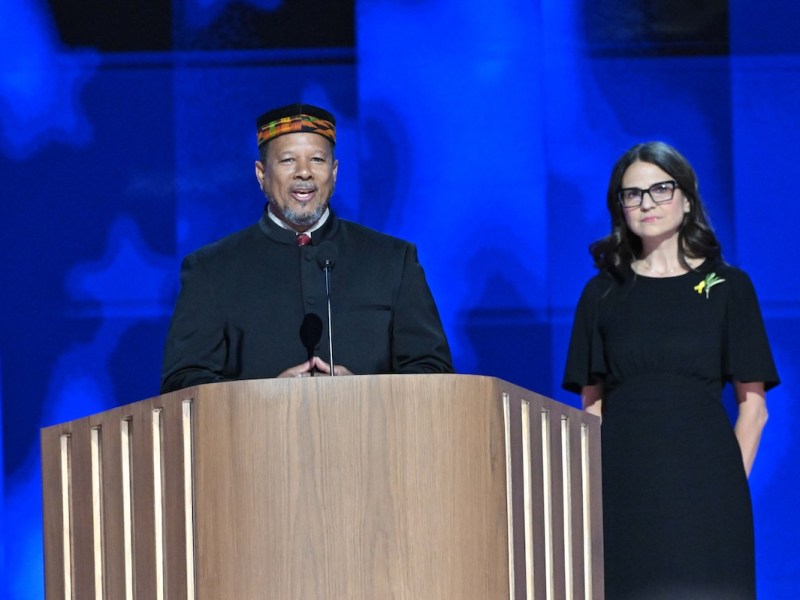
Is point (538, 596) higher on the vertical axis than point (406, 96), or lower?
lower


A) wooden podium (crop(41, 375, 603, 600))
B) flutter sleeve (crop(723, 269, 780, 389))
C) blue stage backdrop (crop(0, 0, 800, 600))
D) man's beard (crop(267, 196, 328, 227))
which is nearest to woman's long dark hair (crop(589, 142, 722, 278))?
flutter sleeve (crop(723, 269, 780, 389))

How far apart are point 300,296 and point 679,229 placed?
3.56ft

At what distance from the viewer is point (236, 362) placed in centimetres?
362

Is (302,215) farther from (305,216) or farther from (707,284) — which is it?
(707,284)

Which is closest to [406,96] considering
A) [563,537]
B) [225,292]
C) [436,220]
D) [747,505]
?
[436,220]

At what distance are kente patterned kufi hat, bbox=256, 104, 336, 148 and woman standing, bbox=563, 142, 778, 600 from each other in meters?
0.88

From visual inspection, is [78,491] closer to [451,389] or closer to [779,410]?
[451,389]

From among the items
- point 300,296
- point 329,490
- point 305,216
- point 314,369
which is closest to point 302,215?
point 305,216

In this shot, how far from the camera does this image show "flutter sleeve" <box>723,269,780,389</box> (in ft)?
12.8

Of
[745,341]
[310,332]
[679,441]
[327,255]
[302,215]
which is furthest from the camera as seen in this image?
[745,341]

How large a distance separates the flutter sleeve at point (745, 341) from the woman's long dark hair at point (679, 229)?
0.12 metres

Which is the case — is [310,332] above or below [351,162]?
below

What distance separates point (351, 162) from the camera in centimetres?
499

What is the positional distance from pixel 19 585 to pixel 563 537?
2.53 metres
